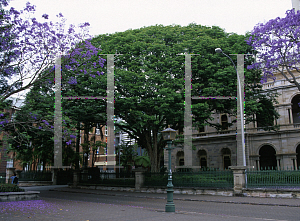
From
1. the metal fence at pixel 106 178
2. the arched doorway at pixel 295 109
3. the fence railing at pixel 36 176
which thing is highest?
the arched doorway at pixel 295 109

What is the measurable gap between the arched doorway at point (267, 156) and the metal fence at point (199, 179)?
21.0 meters

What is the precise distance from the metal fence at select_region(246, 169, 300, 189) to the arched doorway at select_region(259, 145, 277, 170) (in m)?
21.8

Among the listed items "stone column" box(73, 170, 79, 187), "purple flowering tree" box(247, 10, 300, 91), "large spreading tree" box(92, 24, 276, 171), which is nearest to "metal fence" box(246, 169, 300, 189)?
"large spreading tree" box(92, 24, 276, 171)

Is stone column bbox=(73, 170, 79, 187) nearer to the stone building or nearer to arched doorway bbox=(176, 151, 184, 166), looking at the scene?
the stone building

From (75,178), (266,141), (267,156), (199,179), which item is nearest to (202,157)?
(267,156)

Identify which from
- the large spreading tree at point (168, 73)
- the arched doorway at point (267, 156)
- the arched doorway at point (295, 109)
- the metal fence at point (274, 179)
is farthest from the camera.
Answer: the arched doorway at point (267, 156)

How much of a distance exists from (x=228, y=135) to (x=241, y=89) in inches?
792

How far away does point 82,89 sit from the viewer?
20484mm

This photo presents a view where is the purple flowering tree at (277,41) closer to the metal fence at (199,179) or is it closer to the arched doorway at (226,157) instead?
the metal fence at (199,179)

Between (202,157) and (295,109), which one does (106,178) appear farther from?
(295,109)

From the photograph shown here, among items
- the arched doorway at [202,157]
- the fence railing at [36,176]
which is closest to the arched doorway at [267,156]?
the arched doorway at [202,157]

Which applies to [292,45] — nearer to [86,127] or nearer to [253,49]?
[253,49]

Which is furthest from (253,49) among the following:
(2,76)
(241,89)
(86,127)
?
(2,76)

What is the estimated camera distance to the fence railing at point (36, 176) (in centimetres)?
3566
